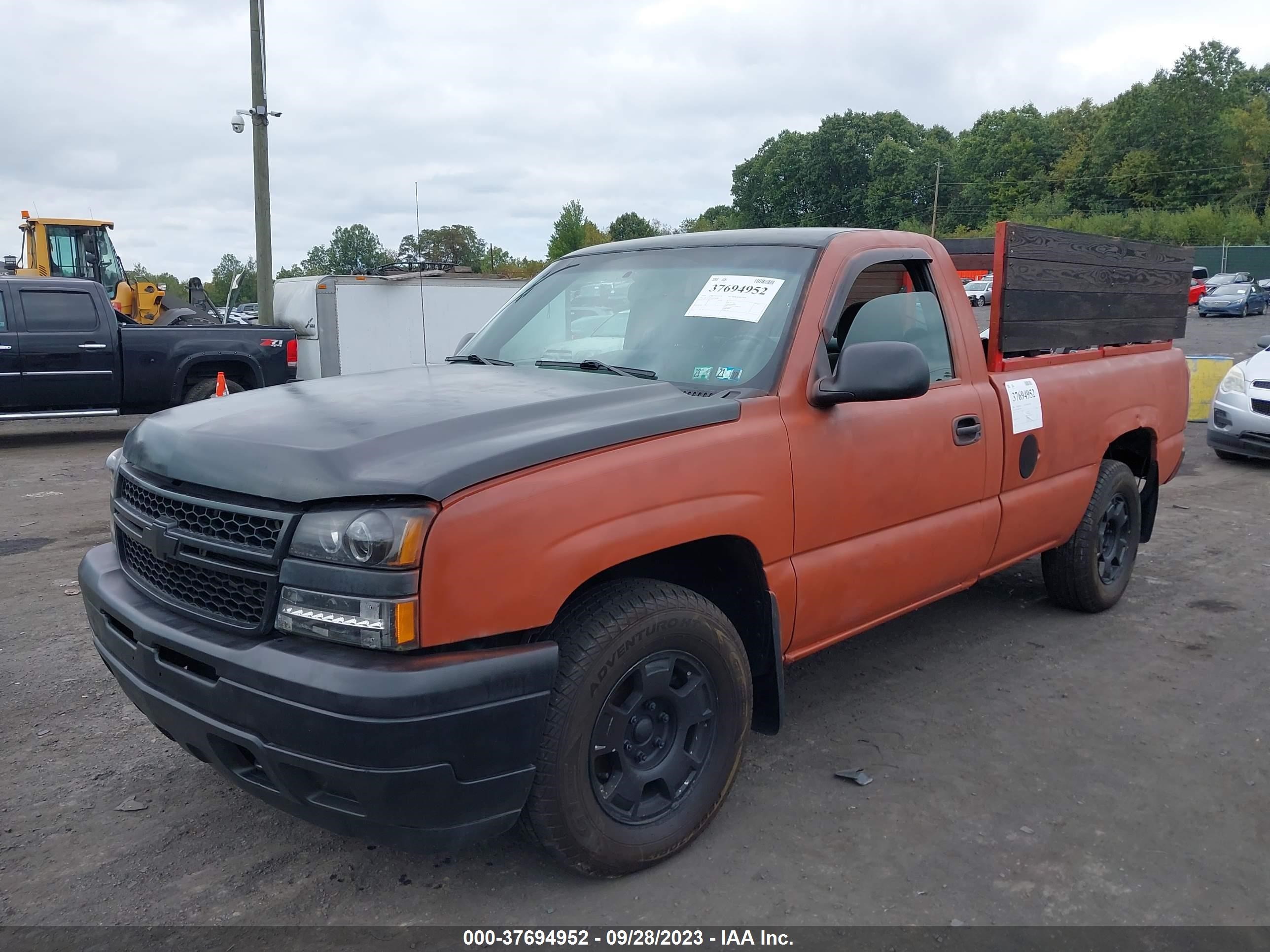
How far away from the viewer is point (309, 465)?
2.40 meters

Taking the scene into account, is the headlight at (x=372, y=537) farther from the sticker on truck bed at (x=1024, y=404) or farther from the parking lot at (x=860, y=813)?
the sticker on truck bed at (x=1024, y=404)

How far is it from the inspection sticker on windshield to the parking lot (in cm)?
160

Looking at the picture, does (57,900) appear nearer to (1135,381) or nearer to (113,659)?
(113,659)

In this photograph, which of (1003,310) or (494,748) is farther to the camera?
(1003,310)

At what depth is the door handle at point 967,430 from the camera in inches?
150

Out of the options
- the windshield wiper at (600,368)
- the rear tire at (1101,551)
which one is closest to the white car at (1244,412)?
the rear tire at (1101,551)

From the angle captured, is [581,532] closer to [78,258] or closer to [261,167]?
[261,167]

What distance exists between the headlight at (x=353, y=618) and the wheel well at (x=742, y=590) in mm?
847

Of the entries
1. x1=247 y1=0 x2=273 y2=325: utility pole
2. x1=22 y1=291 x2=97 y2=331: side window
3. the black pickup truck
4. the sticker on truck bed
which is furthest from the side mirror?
x1=247 y1=0 x2=273 y2=325: utility pole

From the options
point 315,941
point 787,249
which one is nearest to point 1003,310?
point 787,249

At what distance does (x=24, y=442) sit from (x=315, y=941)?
38.6 feet

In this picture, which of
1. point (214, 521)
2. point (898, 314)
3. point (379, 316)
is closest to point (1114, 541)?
point (898, 314)

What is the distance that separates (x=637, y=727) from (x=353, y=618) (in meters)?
0.92

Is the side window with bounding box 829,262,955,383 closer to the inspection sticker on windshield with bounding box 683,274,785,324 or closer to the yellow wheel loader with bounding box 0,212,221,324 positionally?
the inspection sticker on windshield with bounding box 683,274,785,324
